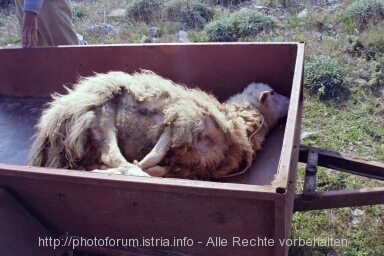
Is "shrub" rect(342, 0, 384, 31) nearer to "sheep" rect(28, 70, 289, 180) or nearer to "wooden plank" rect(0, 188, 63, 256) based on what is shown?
"sheep" rect(28, 70, 289, 180)

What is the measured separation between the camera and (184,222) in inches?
90.0

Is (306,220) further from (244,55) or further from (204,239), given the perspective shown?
(204,239)

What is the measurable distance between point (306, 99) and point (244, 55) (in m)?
2.02

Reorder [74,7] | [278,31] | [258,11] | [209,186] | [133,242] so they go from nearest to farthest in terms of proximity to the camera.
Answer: [209,186]
[133,242]
[278,31]
[258,11]
[74,7]

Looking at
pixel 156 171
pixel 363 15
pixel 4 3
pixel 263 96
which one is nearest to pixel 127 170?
pixel 156 171

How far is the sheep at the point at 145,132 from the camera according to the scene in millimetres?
3184

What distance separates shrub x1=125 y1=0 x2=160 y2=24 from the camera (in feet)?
28.7

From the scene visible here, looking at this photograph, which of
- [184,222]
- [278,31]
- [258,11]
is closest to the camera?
[184,222]

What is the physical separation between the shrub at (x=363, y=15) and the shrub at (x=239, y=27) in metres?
1.20

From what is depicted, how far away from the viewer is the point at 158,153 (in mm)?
3096

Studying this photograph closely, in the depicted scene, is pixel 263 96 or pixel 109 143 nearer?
pixel 109 143

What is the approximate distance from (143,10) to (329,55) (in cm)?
408

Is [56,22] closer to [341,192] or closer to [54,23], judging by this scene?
[54,23]

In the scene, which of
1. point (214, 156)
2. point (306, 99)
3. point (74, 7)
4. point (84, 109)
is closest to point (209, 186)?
point (214, 156)
